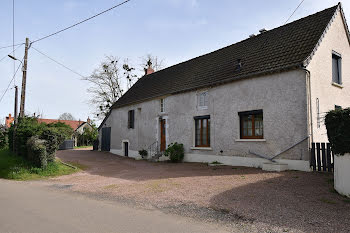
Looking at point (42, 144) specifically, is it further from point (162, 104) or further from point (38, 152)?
point (162, 104)

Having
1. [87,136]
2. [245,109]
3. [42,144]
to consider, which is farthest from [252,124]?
[87,136]

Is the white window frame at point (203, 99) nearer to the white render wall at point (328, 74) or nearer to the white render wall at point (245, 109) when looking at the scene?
the white render wall at point (245, 109)

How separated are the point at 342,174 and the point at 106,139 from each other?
2278 centimetres

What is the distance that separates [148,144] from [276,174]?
1139 centimetres

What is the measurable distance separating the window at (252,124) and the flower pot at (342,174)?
4.82 metres

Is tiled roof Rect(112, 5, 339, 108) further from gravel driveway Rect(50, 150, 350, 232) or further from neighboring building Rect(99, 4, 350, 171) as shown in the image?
gravel driveway Rect(50, 150, 350, 232)

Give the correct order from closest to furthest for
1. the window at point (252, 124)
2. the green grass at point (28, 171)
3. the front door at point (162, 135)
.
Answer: the green grass at point (28, 171)
the window at point (252, 124)
the front door at point (162, 135)

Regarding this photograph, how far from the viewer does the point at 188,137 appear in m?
15.6

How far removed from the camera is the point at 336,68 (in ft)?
43.8

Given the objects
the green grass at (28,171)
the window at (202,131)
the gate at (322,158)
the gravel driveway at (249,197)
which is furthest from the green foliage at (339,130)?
the green grass at (28,171)

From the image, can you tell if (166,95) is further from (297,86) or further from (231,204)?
(231,204)

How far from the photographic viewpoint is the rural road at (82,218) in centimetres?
468

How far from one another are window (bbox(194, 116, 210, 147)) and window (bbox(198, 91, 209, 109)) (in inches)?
28.0

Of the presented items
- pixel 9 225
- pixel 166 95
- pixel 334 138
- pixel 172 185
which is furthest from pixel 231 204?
pixel 166 95
